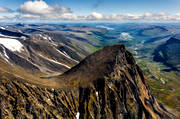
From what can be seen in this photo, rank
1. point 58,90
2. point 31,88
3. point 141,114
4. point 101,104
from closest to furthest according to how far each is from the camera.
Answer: point 31,88, point 58,90, point 101,104, point 141,114

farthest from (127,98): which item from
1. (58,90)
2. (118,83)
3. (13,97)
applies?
(13,97)

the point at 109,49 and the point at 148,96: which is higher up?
the point at 109,49

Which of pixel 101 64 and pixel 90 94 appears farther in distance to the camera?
pixel 101 64

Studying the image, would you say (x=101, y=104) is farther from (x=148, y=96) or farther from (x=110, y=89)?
(x=148, y=96)

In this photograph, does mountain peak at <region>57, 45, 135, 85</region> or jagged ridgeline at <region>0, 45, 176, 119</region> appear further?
mountain peak at <region>57, 45, 135, 85</region>

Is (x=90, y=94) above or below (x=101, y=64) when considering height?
below

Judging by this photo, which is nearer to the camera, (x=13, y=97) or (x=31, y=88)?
(x=13, y=97)

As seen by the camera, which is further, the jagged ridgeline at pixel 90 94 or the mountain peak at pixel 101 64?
the mountain peak at pixel 101 64

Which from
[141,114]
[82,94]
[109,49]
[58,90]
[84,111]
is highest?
[109,49]
